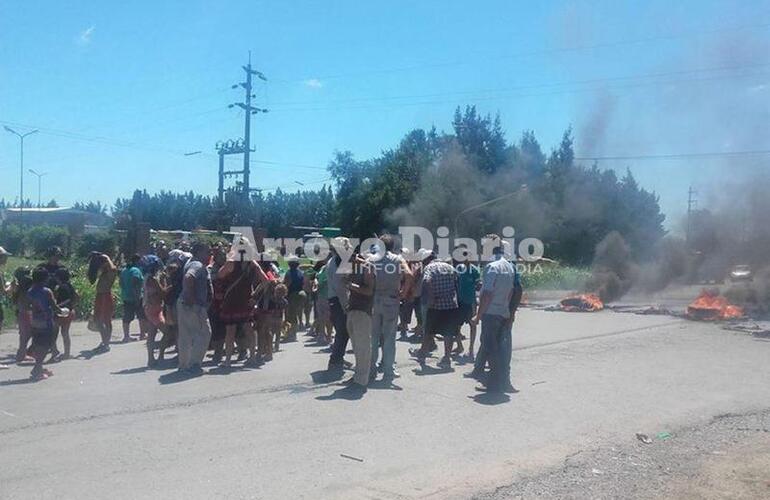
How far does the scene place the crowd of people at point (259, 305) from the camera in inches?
320

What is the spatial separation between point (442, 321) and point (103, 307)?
509cm

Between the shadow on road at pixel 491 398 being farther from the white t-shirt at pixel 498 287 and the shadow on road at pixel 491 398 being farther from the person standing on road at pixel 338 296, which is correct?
the person standing on road at pixel 338 296

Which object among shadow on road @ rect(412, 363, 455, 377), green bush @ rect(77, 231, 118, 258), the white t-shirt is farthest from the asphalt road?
green bush @ rect(77, 231, 118, 258)

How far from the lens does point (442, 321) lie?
9695 mm

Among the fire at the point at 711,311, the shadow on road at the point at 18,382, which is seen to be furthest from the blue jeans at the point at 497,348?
the fire at the point at 711,311

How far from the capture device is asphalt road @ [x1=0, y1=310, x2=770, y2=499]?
5027 mm

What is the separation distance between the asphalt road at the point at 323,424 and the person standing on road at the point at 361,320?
0.28 meters

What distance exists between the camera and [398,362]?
998 cm

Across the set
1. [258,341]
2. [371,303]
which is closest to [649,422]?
[371,303]

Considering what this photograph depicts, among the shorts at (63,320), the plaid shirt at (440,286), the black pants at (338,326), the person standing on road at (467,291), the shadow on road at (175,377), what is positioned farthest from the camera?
the person standing on road at (467,291)

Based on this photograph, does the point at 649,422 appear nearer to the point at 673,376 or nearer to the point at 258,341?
the point at 673,376

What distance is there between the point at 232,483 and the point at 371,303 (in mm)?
3419

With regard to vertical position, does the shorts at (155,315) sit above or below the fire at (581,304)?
above

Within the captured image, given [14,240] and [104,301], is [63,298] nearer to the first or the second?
[104,301]
